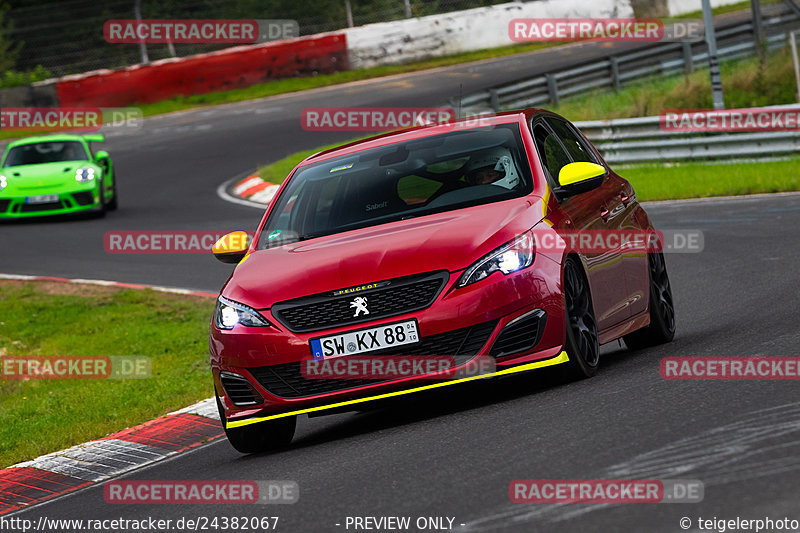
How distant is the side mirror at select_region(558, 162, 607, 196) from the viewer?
759 cm

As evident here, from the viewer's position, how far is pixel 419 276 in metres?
6.71

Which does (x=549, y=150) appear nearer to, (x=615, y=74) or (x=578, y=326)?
(x=578, y=326)

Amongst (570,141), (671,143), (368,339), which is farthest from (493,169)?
(671,143)

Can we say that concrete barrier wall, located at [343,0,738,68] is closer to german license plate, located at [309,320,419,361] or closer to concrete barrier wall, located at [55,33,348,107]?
concrete barrier wall, located at [55,33,348,107]

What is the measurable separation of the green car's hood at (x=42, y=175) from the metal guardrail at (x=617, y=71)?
331 inches

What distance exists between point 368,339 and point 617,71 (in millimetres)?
25386

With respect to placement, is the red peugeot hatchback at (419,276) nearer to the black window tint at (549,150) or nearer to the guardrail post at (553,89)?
the black window tint at (549,150)

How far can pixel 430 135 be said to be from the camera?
322 inches

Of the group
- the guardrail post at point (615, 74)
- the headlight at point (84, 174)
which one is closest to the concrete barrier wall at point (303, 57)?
the guardrail post at point (615, 74)

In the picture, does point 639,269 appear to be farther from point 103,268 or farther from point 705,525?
point 103,268

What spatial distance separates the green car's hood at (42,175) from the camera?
22172 mm

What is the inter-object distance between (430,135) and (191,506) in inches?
122

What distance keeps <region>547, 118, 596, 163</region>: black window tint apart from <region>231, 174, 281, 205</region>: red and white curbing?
13.4 meters

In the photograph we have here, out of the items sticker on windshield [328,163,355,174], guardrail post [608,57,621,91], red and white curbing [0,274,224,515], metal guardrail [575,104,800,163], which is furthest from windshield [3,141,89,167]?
sticker on windshield [328,163,355,174]
